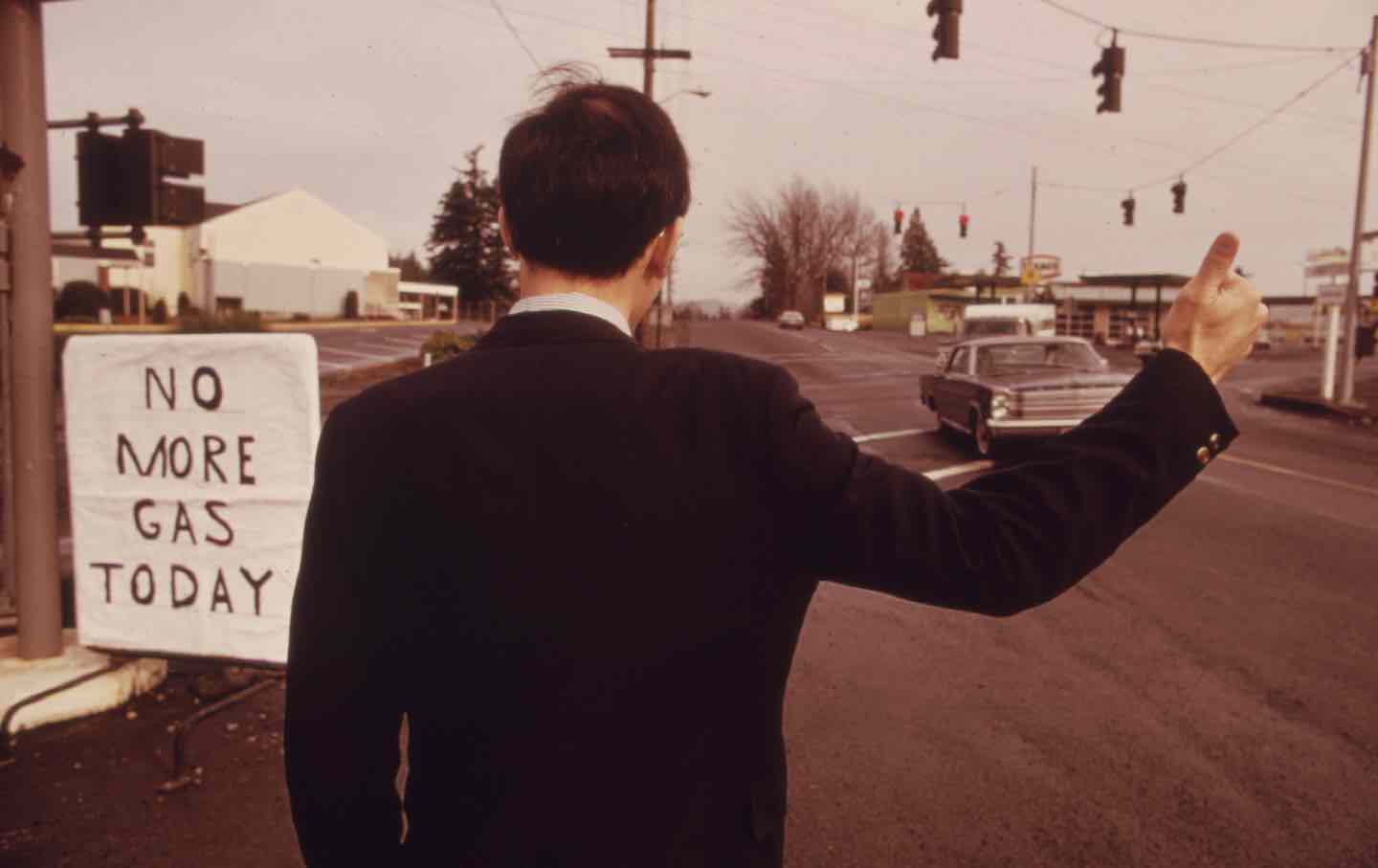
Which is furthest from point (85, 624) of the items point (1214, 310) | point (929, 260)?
point (929, 260)

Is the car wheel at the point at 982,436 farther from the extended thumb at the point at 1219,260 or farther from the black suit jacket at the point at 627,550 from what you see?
the black suit jacket at the point at 627,550

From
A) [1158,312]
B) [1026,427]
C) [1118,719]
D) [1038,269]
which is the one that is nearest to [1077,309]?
[1038,269]

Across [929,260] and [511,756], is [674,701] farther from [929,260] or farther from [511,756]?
[929,260]

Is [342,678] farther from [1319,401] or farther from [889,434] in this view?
[1319,401]

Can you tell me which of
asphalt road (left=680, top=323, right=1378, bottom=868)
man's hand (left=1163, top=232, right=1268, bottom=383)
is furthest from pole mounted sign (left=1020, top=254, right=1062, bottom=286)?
man's hand (left=1163, top=232, right=1268, bottom=383)

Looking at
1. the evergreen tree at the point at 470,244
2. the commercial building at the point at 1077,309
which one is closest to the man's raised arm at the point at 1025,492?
the commercial building at the point at 1077,309

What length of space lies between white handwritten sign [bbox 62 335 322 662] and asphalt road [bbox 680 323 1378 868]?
2.45 metres

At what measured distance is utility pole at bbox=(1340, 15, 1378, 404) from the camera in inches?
811

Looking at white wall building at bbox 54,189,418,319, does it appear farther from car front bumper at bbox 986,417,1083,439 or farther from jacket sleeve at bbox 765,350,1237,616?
jacket sleeve at bbox 765,350,1237,616

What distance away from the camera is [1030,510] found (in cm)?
122

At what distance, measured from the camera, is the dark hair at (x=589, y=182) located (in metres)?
1.33

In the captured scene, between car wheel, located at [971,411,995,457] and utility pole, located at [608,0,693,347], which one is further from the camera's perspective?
utility pole, located at [608,0,693,347]

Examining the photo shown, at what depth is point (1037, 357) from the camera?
46.6 ft

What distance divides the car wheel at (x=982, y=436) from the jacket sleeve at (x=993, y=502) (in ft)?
39.9
